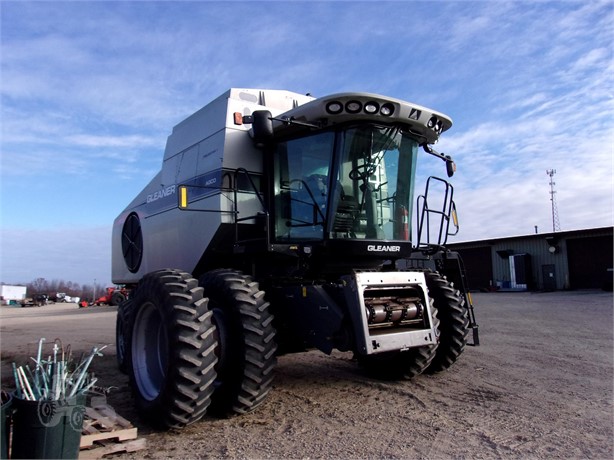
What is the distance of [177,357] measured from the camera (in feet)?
15.7

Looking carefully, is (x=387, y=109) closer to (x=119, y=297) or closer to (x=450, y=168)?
(x=450, y=168)

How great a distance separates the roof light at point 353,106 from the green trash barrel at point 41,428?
4.05 m

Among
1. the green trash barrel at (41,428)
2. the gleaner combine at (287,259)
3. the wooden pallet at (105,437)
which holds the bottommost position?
the wooden pallet at (105,437)

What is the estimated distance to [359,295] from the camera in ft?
17.1

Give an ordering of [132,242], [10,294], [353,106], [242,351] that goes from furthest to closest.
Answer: [10,294] < [132,242] < [353,106] < [242,351]

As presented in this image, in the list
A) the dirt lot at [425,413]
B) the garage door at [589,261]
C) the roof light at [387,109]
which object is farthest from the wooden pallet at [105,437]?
the garage door at [589,261]

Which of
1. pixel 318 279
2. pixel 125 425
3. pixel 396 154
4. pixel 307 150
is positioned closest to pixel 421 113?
pixel 396 154

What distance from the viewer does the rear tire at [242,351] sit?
511 cm

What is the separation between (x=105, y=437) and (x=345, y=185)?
3597 mm

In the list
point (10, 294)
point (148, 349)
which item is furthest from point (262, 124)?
point (10, 294)

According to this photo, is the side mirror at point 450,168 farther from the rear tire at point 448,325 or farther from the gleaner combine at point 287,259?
the rear tire at point 448,325

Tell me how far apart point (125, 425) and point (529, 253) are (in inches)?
1213

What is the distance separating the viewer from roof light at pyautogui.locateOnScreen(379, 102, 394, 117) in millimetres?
5852

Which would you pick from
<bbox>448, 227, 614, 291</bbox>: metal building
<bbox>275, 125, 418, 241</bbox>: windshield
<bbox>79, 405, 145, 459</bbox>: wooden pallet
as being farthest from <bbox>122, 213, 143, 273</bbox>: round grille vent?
<bbox>448, 227, 614, 291</bbox>: metal building
